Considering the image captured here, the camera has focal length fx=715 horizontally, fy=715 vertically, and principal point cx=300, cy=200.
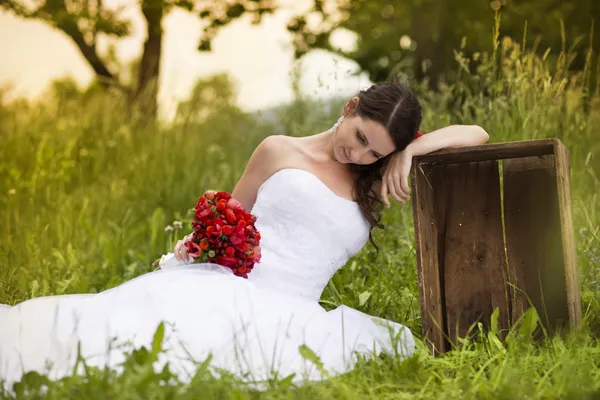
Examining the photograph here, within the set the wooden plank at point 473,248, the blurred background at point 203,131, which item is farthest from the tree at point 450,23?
the wooden plank at point 473,248

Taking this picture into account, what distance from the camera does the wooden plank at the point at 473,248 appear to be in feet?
10.8

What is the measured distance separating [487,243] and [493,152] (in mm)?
524

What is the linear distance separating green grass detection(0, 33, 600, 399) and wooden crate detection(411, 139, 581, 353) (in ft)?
0.62

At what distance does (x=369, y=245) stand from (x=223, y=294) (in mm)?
1897

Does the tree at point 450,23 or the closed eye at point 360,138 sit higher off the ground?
the tree at point 450,23

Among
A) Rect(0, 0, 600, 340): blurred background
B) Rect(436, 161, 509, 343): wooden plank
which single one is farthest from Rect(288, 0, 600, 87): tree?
Rect(436, 161, 509, 343): wooden plank

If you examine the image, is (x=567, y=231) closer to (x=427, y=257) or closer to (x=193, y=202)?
(x=427, y=257)

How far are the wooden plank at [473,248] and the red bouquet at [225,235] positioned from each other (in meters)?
0.97

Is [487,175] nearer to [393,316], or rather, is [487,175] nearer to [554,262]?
[554,262]

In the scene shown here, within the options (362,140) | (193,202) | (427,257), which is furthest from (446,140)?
(193,202)

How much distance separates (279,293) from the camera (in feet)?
9.59

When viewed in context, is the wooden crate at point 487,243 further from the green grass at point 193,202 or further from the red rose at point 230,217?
the red rose at point 230,217

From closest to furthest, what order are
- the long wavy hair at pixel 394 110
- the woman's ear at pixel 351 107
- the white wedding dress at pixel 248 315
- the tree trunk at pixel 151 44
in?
the white wedding dress at pixel 248 315 < the long wavy hair at pixel 394 110 < the woman's ear at pixel 351 107 < the tree trunk at pixel 151 44

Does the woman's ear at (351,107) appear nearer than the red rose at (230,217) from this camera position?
No
